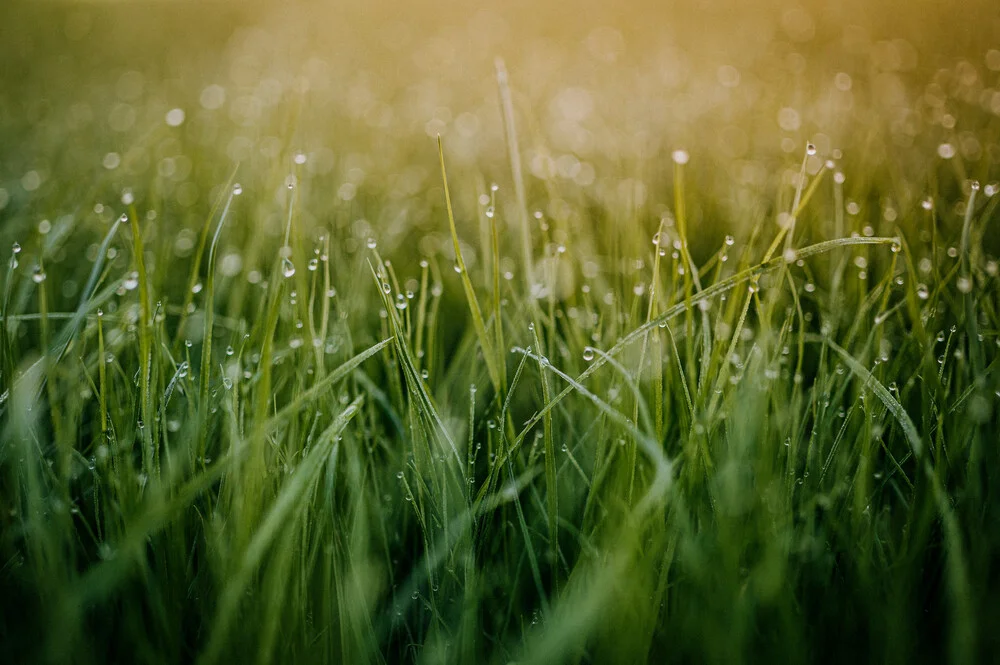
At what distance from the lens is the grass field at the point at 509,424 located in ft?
1.88

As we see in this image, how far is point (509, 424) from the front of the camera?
760 millimetres

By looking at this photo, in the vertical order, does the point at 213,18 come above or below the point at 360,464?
above

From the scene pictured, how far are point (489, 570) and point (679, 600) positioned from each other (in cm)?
18

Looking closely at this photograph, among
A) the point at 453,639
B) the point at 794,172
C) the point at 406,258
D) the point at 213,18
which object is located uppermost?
the point at 213,18

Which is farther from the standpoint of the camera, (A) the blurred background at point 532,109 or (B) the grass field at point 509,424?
(A) the blurred background at point 532,109

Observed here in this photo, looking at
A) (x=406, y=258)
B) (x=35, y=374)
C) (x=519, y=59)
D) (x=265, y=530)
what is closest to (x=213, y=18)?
(x=519, y=59)

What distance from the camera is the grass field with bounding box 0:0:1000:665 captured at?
57cm

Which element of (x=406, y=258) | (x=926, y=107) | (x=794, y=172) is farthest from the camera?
(x=926, y=107)

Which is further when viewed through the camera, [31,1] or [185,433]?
[31,1]

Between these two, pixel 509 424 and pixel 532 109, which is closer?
pixel 509 424

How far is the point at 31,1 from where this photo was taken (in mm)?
4660

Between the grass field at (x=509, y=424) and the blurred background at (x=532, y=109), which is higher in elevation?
the blurred background at (x=532, y=109)

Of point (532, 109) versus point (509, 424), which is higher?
point (532, 109)

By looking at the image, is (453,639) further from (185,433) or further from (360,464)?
(185,433)
